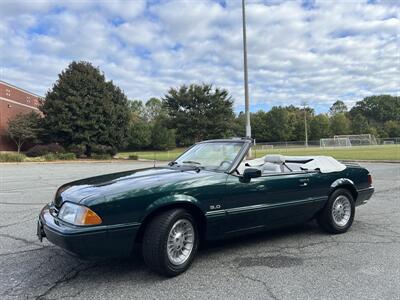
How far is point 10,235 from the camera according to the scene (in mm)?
5617

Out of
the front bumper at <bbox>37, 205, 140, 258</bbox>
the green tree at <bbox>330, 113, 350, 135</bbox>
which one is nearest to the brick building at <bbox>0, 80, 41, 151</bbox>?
the front bumper at <bbox>37, 205, 140, 258</bbox>

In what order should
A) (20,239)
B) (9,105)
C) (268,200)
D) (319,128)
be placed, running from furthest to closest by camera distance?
(319,128) < (9,105) < (20,239) < (268,200)

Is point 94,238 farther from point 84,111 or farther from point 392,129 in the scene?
point 392,129

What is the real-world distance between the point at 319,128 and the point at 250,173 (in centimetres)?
9046

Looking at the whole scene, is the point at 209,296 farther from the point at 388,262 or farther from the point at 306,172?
the point at 306,172

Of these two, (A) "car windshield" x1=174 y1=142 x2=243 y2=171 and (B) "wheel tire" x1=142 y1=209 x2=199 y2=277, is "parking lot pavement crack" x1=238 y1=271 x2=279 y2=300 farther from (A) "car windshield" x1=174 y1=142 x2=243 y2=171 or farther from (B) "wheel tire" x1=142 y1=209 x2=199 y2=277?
(A) "car windshield" x1=174 y1=142 x2=243 y2=171

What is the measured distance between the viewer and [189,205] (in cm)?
406

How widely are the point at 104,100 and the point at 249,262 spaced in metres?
33.6

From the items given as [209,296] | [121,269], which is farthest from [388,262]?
[121,269]

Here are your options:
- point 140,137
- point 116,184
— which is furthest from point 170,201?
point 140,137

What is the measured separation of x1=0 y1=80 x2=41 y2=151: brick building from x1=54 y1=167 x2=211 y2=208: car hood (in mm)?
39790

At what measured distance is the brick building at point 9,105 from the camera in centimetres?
4069

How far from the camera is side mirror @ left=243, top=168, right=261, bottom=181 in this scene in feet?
14.5

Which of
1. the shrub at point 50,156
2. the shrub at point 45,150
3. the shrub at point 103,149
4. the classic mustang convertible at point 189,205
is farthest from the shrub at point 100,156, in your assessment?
the classic mustang convertible at point 189,205
